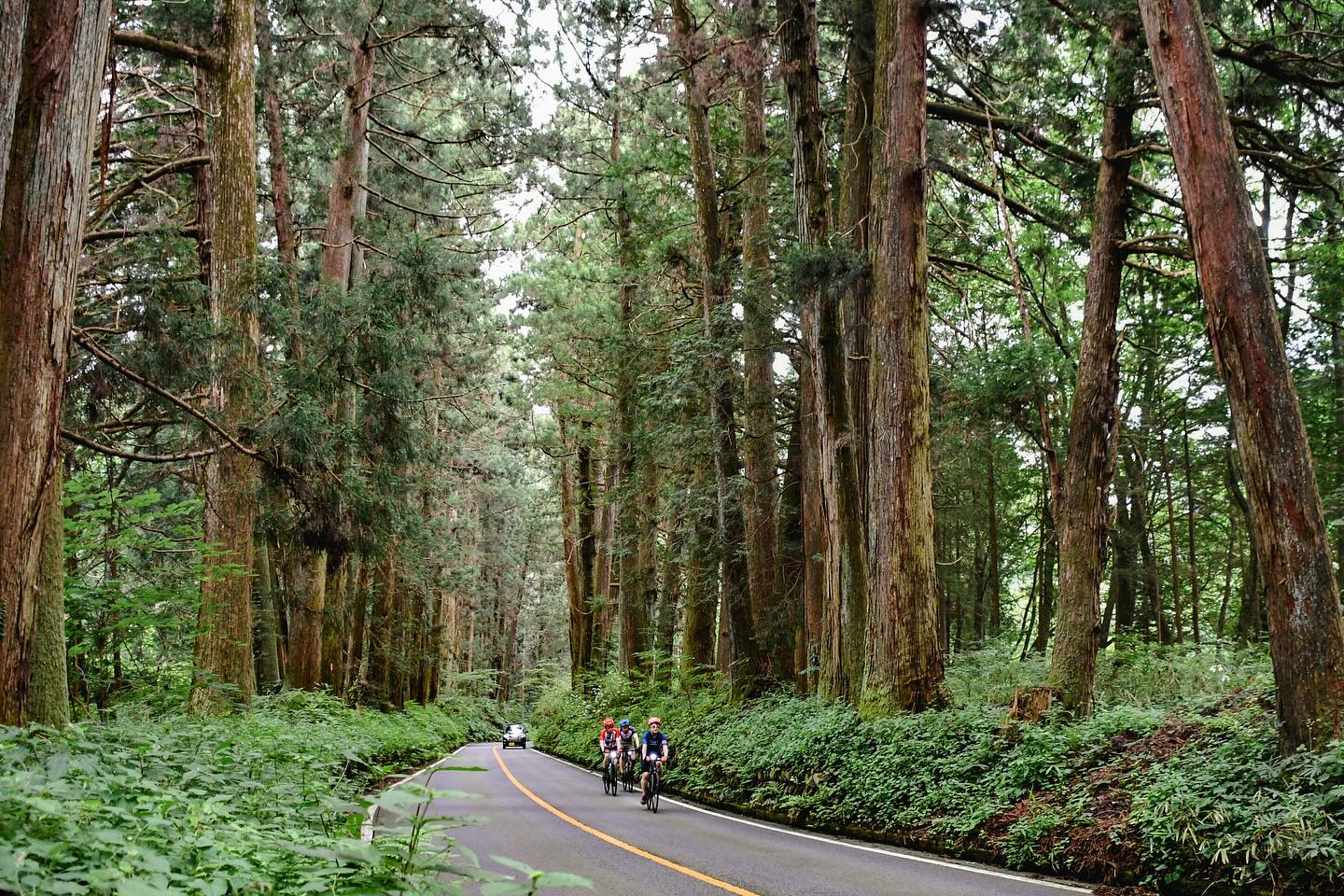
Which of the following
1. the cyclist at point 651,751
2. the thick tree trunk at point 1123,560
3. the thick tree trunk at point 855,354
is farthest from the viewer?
the thick tree trunk at point 1123,560

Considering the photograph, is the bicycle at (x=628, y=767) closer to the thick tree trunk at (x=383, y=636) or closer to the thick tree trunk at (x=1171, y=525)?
the thick tree trunk at (x=383, y=636)

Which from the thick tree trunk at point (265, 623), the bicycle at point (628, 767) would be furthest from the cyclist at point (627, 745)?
the thick tree trunk at point (265, 623)

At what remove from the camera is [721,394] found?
743 inches

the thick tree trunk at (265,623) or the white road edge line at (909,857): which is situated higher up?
the thick tree trunk at (265,623)

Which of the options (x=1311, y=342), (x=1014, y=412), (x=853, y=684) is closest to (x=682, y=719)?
(x=853, y=684)

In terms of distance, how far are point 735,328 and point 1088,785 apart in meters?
11.5

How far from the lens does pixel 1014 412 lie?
13641 mm

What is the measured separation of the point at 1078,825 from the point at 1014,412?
23.1 feet

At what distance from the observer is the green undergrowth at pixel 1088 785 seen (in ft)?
21.6

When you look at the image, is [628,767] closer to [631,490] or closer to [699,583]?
[699,583]

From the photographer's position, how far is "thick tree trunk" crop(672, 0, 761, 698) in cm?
1819

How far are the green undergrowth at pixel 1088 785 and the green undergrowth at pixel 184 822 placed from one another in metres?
5.42

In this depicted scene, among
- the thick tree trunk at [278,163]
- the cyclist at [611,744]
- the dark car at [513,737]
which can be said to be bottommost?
the dark car at [513,737]

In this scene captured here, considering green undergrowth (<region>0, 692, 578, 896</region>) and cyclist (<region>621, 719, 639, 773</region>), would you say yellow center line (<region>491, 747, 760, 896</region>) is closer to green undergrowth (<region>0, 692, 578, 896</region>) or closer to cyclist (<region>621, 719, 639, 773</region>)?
cyclist (<region>621, 719, 639, 773</region>)
